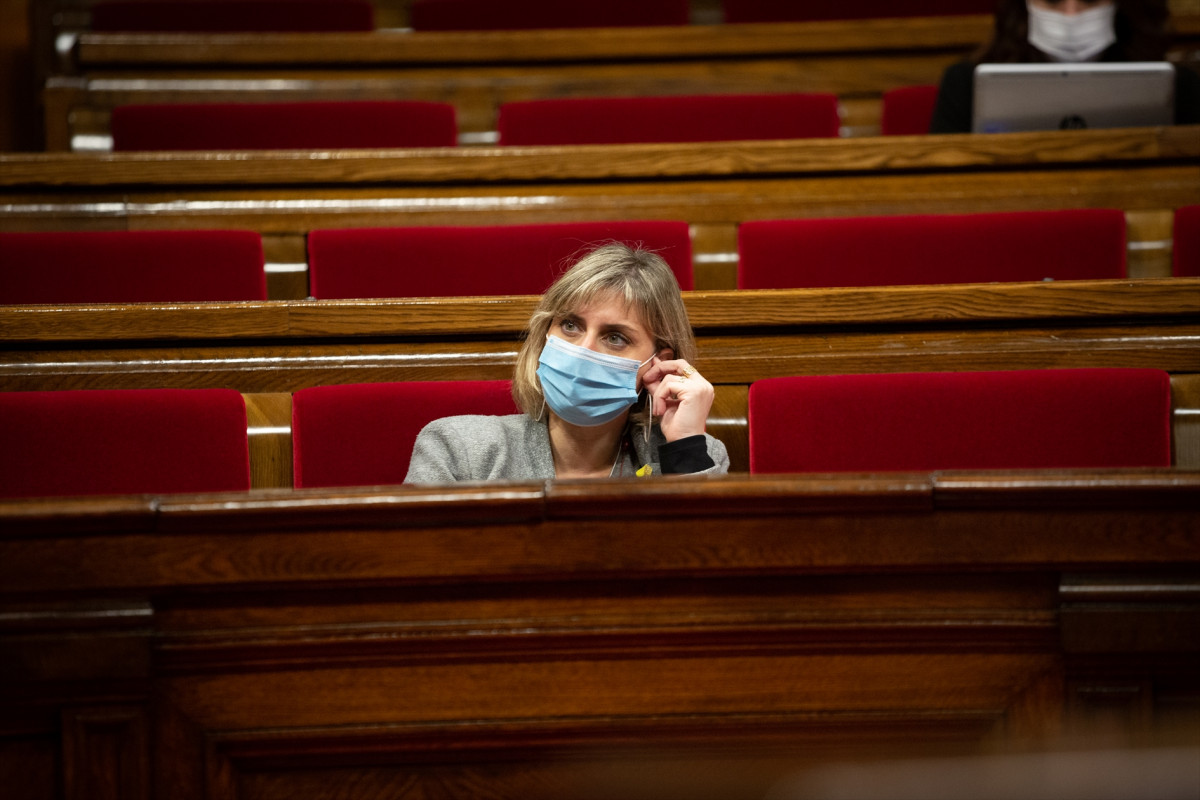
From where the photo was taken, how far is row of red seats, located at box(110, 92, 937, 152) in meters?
0.70

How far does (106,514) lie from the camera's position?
225mm

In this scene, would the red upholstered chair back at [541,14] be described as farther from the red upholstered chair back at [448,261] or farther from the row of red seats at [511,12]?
the red upholstered chair back at [448,261]

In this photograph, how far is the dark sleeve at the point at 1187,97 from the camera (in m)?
0.65

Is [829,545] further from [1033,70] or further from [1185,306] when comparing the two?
[1033,70]

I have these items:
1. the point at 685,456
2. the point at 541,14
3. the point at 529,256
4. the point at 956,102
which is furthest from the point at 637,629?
the point at 541,14

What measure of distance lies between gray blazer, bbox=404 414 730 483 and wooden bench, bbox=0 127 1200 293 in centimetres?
21

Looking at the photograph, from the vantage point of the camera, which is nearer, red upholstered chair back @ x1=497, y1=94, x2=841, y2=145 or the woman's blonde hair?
the woman's blonde hair

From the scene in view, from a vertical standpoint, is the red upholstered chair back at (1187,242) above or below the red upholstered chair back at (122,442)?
above

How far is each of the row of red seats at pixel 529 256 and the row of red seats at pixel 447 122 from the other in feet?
0.63

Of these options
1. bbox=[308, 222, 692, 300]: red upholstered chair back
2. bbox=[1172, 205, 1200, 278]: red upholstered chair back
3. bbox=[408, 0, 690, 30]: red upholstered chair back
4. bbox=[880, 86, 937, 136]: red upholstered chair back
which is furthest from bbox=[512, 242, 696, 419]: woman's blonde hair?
bbox=[408, 0, 690, 30]: red upholstered chair back

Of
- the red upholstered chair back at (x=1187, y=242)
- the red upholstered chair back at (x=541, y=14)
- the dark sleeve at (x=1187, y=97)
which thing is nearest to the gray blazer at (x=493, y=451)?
the red upholstered chair back at (x=1187, y=242)

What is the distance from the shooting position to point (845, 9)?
2.90 feet

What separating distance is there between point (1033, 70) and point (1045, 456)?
11.6 inches

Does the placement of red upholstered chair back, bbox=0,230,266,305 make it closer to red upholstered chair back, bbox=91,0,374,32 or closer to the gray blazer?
the gray blazer
